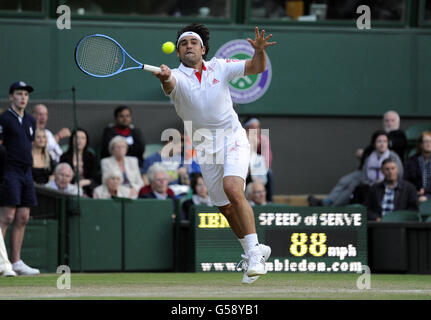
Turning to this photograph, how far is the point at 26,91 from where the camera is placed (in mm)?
11234

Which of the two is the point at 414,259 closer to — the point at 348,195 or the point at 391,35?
the point at 348,195

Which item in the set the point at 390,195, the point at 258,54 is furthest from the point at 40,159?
the point at 258,54

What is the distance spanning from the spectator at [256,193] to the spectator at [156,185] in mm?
1027

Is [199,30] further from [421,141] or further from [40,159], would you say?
[421,141]

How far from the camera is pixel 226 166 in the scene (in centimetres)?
870

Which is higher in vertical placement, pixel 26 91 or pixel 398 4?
pixel 398 4

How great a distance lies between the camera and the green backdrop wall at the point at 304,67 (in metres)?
15.9

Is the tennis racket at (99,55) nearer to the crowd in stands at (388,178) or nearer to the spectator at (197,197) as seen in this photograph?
the spectator at (197,197)

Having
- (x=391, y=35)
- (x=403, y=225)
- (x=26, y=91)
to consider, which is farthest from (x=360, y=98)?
(x=26, y=91)

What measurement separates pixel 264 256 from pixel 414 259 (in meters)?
4.42

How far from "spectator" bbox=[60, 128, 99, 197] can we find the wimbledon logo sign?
3.27 m

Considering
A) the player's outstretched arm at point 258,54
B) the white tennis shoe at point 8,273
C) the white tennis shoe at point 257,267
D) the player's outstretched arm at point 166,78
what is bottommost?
the white tennis shoe at point 8,273

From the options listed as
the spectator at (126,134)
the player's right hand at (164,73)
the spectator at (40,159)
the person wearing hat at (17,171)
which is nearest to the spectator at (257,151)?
the spectator at (126,134)
